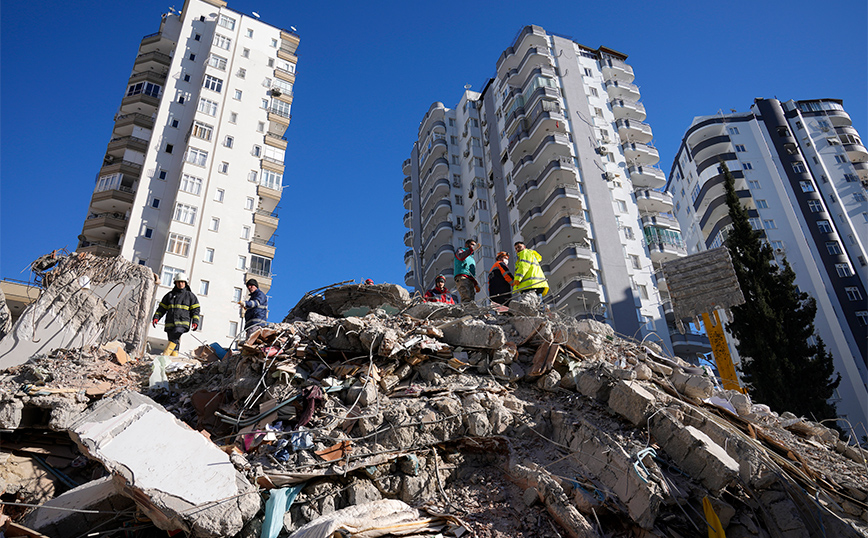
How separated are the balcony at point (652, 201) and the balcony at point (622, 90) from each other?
963 cm

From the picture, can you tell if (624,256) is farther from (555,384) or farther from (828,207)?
(555,384)

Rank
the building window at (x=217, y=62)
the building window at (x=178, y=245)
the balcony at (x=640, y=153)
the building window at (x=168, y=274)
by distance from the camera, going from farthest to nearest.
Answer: the balcony at (x=640, y=153)
the building window at (x=217, y=62)
the building window at (x=178, y=245)
the building window at (x=168, y=274)

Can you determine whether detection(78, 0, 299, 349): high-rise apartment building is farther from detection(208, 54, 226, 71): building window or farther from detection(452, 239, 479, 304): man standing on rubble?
detection(452, 239, 479, 304): man standing on rubble

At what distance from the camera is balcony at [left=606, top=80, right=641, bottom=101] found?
44969mm

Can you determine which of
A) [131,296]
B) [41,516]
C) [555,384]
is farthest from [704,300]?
[41,516]

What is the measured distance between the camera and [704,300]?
1941cm

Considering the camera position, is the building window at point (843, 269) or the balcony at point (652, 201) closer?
Answer: the balcony at point (652, 201)

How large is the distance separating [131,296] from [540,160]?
3415 centimetres

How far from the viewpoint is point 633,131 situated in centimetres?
4331

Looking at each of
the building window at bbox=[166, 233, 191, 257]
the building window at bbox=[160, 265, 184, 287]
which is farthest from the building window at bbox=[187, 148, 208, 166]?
the building window at bbox=[160, 265, 184, 287]

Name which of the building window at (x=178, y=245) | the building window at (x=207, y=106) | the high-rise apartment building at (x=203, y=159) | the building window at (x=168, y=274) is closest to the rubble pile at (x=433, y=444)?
the high-rise apartment building at (x=203, y=159)

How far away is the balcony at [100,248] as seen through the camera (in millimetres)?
33281

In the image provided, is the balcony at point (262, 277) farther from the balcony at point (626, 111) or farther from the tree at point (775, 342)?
the balcony at point (626, 111)

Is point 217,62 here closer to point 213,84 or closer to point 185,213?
point 213,84
